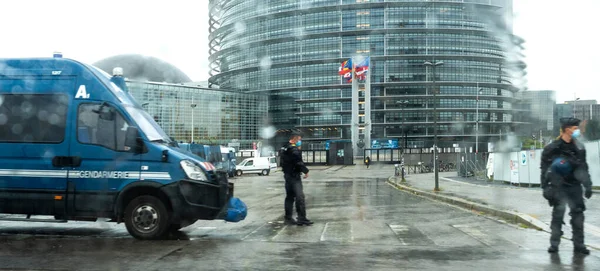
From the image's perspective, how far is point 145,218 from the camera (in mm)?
7363

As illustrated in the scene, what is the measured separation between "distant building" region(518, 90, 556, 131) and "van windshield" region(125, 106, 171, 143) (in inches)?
308

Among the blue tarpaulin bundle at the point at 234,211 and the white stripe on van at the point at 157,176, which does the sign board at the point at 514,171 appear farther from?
the white stripe on van at the point at 157,176

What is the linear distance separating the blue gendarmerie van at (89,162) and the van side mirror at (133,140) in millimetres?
15

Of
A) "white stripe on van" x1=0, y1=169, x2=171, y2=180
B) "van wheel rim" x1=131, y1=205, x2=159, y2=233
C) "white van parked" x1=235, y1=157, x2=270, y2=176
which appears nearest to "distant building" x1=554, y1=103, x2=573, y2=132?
"white stripe on van" x1=0, y1=169, x2=171, y2=180

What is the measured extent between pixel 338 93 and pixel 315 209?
90.3 m

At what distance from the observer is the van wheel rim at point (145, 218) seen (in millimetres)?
7359

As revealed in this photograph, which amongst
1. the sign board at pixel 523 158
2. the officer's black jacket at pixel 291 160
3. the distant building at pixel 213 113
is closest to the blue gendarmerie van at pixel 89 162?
the officer's black jacket at pixel 291 160

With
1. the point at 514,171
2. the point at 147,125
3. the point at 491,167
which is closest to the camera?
the point at 147,125

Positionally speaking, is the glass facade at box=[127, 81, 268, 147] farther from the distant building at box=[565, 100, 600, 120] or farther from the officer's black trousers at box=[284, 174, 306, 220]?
the distant building at box=[565, 100, 600, 120]

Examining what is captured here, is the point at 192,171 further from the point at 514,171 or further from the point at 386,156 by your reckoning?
the point at 386,156

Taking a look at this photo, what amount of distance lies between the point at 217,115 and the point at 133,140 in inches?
3299

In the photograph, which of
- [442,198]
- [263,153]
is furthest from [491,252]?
[263,153]

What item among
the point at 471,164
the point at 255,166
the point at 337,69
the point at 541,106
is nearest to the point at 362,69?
the point at 337,69

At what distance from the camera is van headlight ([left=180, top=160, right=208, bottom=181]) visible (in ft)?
24.1
